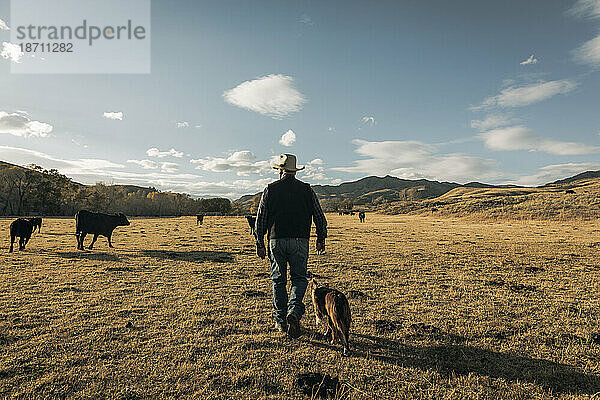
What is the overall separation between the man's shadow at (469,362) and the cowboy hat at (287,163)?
10.5 ft

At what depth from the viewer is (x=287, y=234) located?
5.49 m

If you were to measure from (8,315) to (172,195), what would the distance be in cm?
11054

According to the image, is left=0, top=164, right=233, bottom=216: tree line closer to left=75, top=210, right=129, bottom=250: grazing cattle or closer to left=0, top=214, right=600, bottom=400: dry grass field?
left=75, top=210, right=129, bottom=250: grazing cattle

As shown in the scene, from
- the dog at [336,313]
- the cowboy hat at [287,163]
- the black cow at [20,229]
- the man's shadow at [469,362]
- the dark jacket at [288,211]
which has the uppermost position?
the cowboy hat at [287,163]

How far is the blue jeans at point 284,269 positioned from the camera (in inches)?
215

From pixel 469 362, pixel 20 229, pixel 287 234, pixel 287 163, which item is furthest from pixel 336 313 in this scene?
pixel 20 229

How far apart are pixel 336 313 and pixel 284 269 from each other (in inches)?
54.0

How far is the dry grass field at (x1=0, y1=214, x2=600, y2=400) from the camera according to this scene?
3.93 meters

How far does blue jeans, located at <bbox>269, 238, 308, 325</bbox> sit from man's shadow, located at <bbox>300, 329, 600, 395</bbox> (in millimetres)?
673

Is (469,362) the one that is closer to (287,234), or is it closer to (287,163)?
(287,234)

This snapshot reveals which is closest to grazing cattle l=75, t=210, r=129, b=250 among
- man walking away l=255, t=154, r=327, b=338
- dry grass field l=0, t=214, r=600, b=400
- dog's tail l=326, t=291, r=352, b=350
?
dry grass field l=0, t=214, r=600, b=400

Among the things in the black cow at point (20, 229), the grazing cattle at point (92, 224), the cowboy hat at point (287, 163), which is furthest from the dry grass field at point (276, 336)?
the black cow at point (20, 229)

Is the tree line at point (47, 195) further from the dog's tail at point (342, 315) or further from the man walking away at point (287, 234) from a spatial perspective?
the dog's tail at point (342, 315)

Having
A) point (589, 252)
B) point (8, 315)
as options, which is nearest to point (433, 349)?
point (8, 315)
